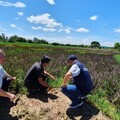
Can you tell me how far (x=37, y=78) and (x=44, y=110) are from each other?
115 centimetres

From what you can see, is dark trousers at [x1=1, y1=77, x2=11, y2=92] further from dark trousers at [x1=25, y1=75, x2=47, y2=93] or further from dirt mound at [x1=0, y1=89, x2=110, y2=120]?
dark trousers at [x1=25, y1=75, x2=47, y2=93]

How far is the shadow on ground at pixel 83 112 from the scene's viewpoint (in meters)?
6.40

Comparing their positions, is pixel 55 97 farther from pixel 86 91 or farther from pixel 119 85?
pixel 119 85

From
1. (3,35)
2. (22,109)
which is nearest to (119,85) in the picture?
(22,109)

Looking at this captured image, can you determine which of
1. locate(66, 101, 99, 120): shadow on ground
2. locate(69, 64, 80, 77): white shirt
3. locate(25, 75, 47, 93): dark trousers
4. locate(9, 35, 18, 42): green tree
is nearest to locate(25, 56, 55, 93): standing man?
locate(25, 75, 47, 93): dark trousers

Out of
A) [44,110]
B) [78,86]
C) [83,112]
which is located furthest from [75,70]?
[44,110]

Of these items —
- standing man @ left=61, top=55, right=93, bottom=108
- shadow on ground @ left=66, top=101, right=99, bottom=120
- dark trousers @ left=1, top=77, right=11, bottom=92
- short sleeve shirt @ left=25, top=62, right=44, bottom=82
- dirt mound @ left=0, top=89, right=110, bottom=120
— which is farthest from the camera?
short sleeve shirt @ left=25, top=62, right=44, bottom=82

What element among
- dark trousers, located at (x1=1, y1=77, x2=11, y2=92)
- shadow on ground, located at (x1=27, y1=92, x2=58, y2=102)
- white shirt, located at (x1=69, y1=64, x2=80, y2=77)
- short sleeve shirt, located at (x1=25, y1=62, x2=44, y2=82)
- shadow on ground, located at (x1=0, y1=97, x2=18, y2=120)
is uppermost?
white shirt, located at (x1=69, y1=64, x2=80, y2=77)

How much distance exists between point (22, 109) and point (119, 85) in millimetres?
3330

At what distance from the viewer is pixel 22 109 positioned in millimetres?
6406

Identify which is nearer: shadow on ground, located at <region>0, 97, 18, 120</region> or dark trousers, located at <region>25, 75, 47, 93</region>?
shadow on ground, located at <region>0, 97, 18, 120</region>

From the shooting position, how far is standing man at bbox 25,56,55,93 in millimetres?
7024

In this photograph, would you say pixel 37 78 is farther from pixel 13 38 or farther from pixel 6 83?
pixel 13 38

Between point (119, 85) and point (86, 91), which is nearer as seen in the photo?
point (86, 91)
